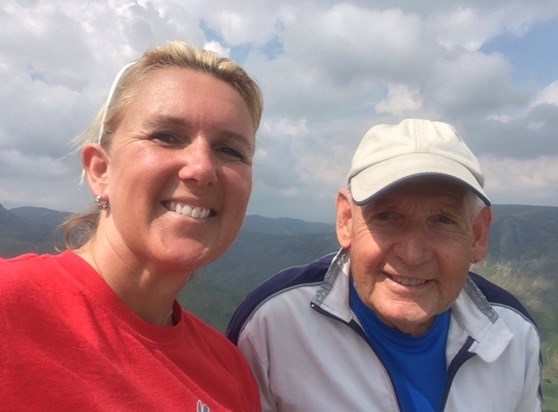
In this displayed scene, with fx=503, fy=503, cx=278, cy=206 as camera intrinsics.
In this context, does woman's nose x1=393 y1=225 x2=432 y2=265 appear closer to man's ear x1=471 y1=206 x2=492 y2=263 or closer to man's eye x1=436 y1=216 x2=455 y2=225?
man's eye x1=436 y1=216 x2=455 y2=225

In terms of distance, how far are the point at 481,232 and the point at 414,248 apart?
865 millimetres

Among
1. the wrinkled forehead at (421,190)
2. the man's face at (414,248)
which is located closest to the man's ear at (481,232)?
the man's face at (414,248)

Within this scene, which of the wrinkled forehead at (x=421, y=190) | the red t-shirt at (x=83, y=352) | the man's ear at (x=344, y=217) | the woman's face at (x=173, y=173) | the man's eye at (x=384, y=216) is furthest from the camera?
the man's ear at (x=344, y=217)

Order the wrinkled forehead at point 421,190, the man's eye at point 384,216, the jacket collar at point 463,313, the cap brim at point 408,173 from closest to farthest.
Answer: the cap brim at point 408,173
the wrinkled forehead at point 421,190
the man's eye at point 384,216
the jacket collar at point 463,313

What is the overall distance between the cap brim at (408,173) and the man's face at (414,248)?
13 cm

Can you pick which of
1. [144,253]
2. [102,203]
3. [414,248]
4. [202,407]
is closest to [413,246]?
Answer: [414,248]

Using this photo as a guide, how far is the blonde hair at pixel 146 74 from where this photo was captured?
3502 mm

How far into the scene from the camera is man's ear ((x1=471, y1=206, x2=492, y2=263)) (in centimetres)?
480

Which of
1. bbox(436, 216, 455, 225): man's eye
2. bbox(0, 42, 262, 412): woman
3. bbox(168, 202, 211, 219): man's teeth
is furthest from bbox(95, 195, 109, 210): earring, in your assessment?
bbox(436, 216, 455, 225): man's eye

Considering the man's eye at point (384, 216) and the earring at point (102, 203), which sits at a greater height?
the man's eye at point (384, 216)

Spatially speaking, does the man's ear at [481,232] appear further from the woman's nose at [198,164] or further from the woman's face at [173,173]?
the woman's nose at [198,164]

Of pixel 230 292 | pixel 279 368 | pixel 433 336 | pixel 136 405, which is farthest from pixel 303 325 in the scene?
pixel 230 292

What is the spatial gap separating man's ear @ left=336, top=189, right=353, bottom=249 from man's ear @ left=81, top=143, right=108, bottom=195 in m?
2.36

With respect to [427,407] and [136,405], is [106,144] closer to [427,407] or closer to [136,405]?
[136,405]
